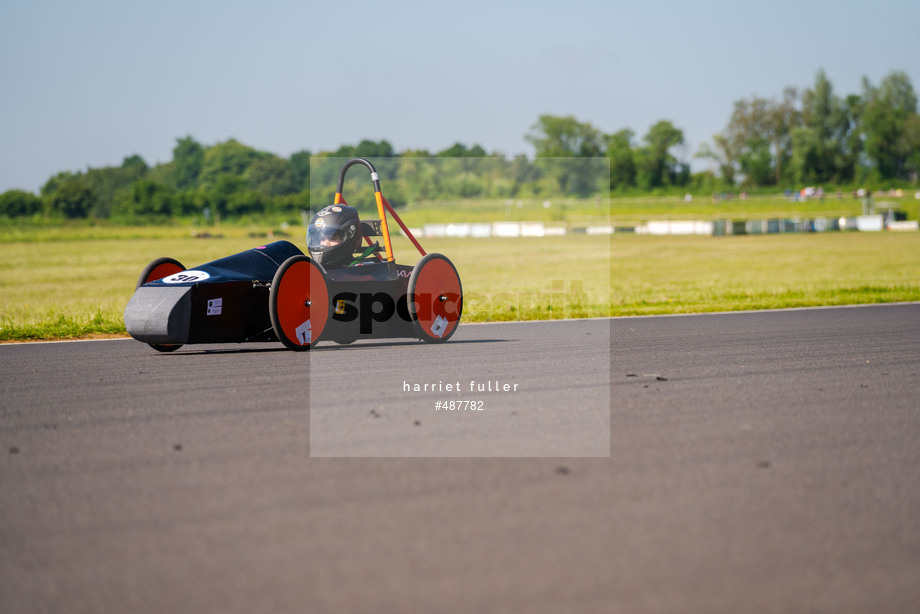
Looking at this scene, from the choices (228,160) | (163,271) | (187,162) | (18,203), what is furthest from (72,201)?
(163,271)

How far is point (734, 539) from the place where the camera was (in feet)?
13.3

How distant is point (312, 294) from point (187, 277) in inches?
49.1

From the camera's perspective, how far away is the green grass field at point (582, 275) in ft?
60.0

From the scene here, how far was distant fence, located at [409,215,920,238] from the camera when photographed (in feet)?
211

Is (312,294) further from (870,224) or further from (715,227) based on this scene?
(870,224)

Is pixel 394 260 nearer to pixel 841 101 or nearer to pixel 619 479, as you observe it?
pixel 619 479

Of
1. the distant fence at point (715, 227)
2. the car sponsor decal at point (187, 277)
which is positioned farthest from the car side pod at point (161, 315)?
the distant fence at point (715, 227)

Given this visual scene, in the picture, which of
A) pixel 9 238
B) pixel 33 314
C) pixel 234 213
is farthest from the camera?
pixel 234 213

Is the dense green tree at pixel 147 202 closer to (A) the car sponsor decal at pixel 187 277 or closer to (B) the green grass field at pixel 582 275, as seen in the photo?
(B) the green grass field at pixel 582 275

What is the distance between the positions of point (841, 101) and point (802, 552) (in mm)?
142240

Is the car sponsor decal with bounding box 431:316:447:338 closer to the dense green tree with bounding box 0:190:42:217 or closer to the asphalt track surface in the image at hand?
the asphalt track surface

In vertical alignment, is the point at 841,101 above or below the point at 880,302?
above

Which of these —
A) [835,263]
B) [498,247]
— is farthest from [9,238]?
[835,263]

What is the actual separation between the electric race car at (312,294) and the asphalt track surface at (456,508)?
1736 millimetres
